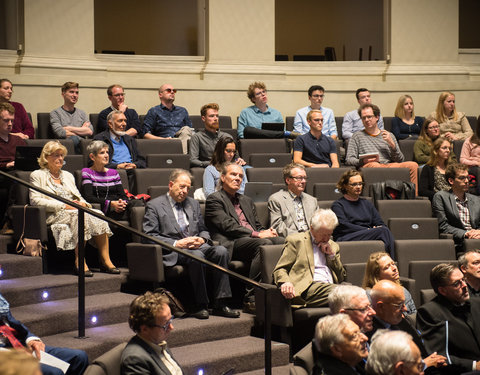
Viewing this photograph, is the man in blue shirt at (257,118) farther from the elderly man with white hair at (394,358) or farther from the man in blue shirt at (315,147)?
the elderly man with white hair at (394,358)

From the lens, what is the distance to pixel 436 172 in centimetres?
651

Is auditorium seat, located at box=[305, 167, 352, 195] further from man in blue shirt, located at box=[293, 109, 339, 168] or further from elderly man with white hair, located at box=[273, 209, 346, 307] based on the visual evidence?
elderly man with white hair, located at box=[273, 209, 346, 307]

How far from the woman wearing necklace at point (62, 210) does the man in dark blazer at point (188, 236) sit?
0.34 meters

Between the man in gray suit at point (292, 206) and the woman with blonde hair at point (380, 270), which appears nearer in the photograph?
the woman with blonde hair at point (380, 270)


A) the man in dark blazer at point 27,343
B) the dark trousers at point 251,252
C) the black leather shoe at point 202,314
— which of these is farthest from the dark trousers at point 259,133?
the man in dark blazer at point 27,343

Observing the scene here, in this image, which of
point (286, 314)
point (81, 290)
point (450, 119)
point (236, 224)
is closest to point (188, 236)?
point (236, 224)

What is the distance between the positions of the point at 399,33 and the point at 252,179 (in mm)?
3634

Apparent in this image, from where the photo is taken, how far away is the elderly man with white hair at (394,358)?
2934 mm

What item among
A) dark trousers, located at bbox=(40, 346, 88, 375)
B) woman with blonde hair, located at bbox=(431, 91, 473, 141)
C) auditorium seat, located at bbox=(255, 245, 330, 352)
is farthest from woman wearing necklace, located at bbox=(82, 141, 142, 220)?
woman with blonde hair, located at bbox=(431, 91, 473, 141)

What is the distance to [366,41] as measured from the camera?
35.7 feet

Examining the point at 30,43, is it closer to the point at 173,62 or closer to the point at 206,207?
the point at 173,62

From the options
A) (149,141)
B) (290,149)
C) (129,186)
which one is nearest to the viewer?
(129,186)

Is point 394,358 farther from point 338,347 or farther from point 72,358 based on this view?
point 72,358

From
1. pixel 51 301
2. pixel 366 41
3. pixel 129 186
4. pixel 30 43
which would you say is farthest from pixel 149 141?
pixel 366 41
